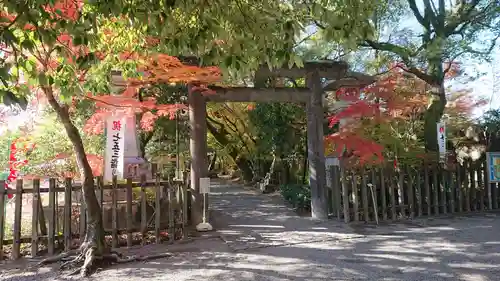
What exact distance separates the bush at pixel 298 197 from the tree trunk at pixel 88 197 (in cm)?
512

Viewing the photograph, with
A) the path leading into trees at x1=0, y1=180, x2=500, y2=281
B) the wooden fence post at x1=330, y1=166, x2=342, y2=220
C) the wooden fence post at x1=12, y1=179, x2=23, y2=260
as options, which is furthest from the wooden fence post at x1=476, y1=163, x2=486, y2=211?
the wooden fence post at x1=12, y1=179, x2=23, y2=260

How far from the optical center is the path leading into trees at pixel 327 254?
4.51 metres

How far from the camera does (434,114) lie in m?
9.51

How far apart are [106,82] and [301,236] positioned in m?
4.27

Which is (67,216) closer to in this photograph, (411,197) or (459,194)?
(411,197)

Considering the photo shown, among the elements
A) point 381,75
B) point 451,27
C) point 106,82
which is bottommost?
point 106,82

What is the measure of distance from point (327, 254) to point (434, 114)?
6.08 meters

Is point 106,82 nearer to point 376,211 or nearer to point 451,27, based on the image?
point 376,211

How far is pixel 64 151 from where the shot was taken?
9000mm

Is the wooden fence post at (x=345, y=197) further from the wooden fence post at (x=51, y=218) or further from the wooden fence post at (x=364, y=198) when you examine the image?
the wooden fence post at (x=51, y=218)

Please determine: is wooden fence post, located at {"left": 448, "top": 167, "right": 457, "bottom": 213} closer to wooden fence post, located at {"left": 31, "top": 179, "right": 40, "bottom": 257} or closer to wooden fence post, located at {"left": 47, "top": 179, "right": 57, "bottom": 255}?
wooden fence post, located at {"left": 47, "top": 179, "right": 57, "bottom": 255}

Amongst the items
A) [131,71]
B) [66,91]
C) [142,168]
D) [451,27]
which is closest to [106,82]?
[131,71]

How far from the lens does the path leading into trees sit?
178 inches

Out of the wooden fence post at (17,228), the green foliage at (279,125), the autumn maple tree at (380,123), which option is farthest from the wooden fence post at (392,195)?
the wooden fence post at (17,228)
